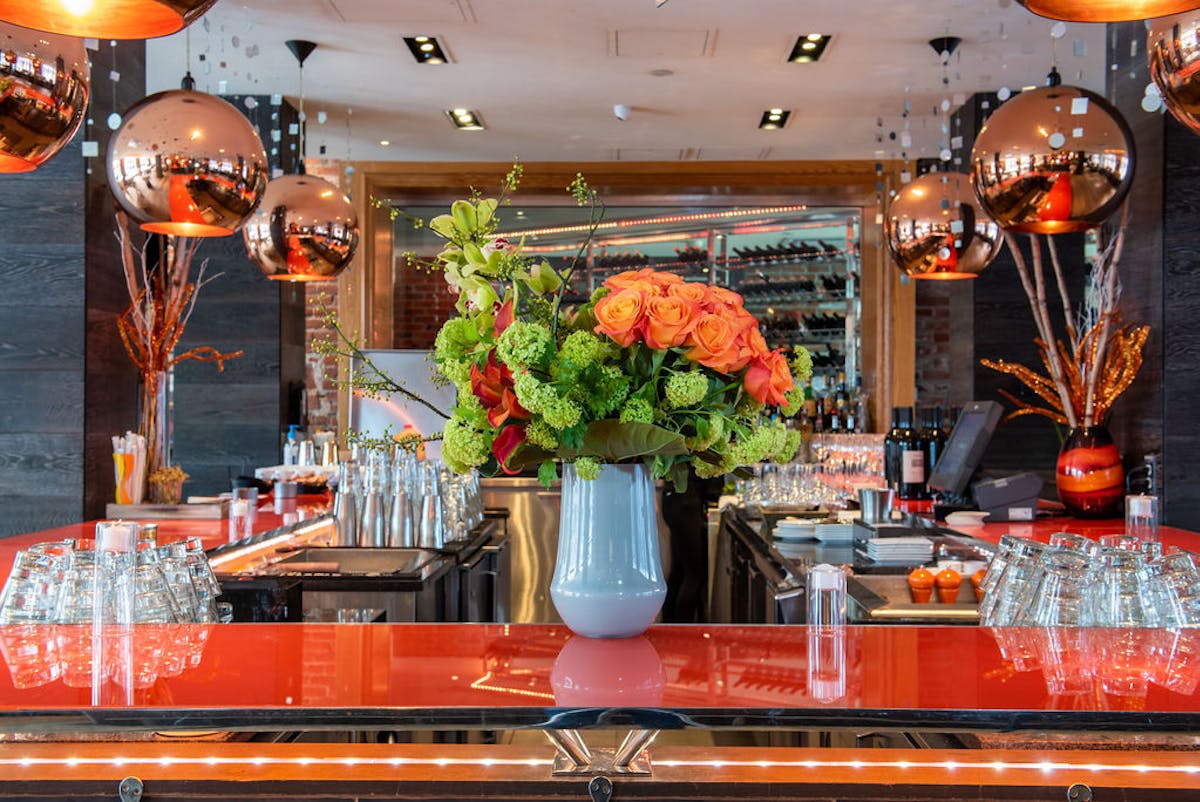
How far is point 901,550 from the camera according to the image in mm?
3438

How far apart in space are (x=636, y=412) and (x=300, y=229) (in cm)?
397

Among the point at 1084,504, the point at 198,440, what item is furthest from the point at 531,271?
the point at 198,440

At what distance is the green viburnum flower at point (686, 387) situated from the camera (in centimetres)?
157

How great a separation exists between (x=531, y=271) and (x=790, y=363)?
1.33 feet

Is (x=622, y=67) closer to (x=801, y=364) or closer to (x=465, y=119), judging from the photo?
(x=465, y=119)

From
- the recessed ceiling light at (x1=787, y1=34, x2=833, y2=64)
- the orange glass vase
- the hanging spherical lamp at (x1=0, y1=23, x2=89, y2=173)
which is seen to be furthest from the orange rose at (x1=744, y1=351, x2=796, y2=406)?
the recessed ceiling light at (x1=787, y1=34, x2=833, y2=64)

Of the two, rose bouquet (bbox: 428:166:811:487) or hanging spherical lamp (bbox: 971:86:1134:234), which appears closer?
rose bouquet (bbox: 428:166:811:487)

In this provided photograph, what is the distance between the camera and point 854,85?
704cm

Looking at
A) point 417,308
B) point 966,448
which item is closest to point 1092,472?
point 966,448

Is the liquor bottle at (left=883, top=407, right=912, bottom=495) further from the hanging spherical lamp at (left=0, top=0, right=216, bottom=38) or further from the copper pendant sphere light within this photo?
the hanging spherical lamp at (left=0, top=0, right=216, bottom=38)

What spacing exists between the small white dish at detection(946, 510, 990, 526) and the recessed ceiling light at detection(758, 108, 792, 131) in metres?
3.88

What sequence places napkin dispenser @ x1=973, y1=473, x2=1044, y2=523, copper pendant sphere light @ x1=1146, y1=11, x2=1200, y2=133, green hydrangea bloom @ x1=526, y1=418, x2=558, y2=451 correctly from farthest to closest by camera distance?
napkin dispenser @ x1=973, y1=473, x2=1044, y2=523 < copper pendant sphere light @ x1=1146, y1=11, x2=1200, y2=133 < green hydrangea bloom @ x1=526, y1=418, x2=558, y2=451

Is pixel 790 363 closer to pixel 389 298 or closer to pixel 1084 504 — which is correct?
pixel 1084 504

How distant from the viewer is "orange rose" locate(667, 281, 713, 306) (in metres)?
1.59
